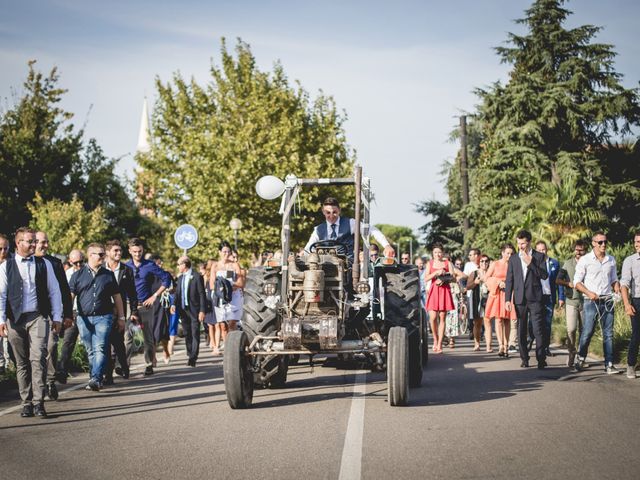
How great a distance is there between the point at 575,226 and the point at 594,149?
18.3 meters

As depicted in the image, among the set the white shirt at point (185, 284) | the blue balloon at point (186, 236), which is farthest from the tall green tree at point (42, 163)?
the white shirt at point (185, 284)

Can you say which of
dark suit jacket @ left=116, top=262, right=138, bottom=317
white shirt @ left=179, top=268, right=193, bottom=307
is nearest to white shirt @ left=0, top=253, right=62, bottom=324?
dark suit jacket @ left=116, top=262, right=138, bottom=317

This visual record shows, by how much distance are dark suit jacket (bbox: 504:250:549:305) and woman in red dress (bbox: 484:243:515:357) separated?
1.04 m

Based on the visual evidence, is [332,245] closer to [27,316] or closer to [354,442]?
[354,442]

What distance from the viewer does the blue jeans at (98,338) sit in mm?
11117

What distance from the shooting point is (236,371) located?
28.7 ft

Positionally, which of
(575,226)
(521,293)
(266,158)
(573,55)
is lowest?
(521,293)

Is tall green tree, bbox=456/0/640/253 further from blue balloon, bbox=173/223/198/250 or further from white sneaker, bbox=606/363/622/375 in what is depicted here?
white sneaker, bbox=606/363/622/375

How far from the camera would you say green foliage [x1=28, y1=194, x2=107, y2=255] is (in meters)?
30.2

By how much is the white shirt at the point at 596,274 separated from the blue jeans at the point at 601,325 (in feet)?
0.69

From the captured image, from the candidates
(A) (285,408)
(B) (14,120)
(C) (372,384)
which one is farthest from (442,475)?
(B) (14,120)

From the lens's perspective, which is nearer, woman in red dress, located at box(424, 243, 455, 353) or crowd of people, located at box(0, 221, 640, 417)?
crowd of people, located at box(0, 221, 640, 417)

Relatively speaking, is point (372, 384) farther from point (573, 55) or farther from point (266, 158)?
point (573, 55)

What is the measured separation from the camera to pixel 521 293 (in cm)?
1336
